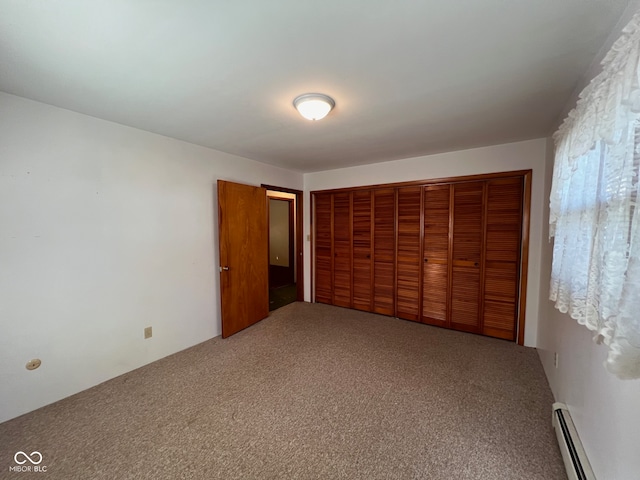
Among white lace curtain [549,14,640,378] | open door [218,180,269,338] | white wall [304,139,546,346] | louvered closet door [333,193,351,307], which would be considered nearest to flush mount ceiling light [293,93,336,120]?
white lace curtain [549,14,640,378]

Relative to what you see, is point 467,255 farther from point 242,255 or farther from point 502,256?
point 242,255

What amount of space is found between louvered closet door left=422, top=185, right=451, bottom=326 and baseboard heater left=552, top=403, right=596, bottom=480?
5.71 ft

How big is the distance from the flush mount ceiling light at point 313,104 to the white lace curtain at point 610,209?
139 centimetres

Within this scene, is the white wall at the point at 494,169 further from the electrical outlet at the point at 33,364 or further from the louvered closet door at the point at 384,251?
the electrical outlet at the point at 33,364

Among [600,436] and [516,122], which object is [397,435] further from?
[516,122]

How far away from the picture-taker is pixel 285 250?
6234 millimetres

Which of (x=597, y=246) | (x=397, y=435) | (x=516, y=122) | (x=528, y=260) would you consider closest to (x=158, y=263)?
(x=397, y=435)

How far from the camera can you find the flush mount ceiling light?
1759 millimetres

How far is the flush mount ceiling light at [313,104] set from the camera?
176 centimetres

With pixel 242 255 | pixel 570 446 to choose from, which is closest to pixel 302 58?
pixel 242 255

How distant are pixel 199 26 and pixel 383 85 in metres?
1.11

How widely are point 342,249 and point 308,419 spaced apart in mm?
2701
